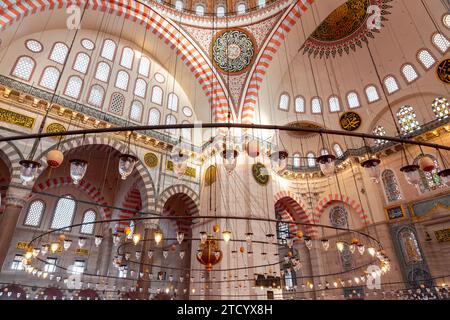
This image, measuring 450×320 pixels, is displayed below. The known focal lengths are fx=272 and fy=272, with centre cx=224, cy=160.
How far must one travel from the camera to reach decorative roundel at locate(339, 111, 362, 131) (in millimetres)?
12688

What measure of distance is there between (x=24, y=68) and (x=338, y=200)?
43.0ft

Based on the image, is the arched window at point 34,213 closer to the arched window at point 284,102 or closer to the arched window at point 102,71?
the arched window at point 102,71

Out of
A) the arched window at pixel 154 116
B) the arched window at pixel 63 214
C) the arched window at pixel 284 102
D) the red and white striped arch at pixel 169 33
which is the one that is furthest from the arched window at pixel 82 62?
the arched window at pixel 284 102

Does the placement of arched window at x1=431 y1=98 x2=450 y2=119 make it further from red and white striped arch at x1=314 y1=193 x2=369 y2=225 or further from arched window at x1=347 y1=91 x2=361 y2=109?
red and white striped arch at x1=314 y1=193 x2=369 y2=225

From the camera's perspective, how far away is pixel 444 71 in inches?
398

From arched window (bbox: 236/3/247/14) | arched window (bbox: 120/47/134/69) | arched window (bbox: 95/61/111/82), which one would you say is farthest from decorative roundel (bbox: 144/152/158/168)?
arched window (bbox: 236/3/247/14)

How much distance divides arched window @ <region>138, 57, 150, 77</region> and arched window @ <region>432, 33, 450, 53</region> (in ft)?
36.8

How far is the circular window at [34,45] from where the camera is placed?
866cm

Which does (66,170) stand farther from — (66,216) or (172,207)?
(172,207)

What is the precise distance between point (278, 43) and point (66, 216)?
11.2 meters

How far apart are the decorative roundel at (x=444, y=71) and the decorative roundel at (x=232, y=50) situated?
713 cm


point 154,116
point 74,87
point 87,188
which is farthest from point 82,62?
point 87,188
